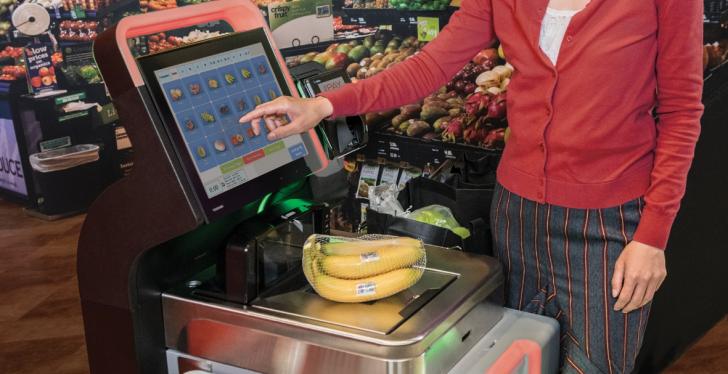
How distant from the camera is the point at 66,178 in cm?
582

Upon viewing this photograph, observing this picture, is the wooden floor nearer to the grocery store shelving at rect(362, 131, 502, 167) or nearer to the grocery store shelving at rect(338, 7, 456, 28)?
the grocery store shelving at rect(362, 131, 502, 167)

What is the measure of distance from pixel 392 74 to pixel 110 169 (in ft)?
15.6

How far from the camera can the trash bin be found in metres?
5.74

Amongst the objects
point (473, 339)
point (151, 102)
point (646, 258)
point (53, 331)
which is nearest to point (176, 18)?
point (151, 102)

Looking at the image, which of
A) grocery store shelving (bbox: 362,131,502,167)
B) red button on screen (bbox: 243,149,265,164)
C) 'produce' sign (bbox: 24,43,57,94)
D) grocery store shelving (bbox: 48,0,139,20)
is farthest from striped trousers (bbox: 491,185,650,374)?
grocery store shelving (bbox: 48,0,139,20)

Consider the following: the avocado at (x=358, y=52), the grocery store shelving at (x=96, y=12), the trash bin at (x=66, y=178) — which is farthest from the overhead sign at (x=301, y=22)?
the grocery store shelving at (x=96, y=12)

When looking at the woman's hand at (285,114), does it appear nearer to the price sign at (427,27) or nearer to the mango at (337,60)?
the price sign at (427,27)

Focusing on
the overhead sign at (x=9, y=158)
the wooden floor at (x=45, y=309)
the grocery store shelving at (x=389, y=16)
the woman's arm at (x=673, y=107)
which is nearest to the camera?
the woman's arm at (x=673, y=107)

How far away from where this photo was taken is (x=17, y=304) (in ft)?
14.2

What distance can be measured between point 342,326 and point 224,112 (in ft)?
1.41

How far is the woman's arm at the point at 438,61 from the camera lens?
1.72 meters

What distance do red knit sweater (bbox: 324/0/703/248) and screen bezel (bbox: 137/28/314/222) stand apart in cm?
15

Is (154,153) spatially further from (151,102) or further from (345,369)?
(345,369)

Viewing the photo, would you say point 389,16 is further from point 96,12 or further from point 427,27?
point 96,12
